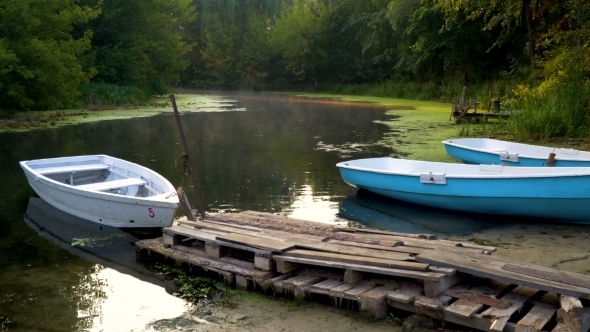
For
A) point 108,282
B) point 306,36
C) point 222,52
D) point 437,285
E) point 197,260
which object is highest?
point 306,36

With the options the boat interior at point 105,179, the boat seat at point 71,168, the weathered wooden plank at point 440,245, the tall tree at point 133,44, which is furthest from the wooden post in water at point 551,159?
the tall tree at point 133,44

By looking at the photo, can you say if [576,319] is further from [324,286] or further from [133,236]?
[133,236]

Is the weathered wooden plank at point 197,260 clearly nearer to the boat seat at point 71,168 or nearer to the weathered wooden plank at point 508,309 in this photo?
the weathered wooden plank at point 508,309

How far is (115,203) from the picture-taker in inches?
271

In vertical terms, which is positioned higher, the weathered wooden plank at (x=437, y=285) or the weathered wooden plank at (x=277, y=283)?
the weathered wooden plank at (x=437, y=285)

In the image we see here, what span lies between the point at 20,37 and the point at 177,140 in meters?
8.26

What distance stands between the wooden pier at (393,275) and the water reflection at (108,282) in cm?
46

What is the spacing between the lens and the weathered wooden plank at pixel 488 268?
12.8ft

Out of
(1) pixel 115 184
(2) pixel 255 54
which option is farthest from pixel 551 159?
(2) pixel 255 54

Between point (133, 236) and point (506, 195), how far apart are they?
4568 mm

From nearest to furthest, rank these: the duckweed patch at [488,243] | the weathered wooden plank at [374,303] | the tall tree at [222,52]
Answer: the weathered wooden plank at [374,303] < the duckweed patch at [488,243] < the tall tree at [222,52]

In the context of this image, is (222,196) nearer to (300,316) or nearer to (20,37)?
(300,316)

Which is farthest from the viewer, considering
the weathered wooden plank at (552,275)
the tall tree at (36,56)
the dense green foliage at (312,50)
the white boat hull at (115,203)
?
the tall tree at (36,56)

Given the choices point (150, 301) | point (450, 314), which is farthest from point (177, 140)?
point (450, 314)
